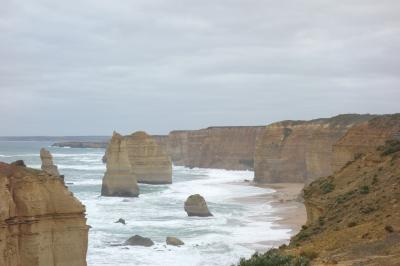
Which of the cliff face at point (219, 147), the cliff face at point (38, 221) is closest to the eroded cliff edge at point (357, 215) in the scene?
the cliff face at point (38, 221)

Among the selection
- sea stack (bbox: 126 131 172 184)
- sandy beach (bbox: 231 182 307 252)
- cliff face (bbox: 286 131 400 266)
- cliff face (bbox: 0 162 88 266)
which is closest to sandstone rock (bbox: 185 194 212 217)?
sandy beach (bbox: 231 182 307 252)

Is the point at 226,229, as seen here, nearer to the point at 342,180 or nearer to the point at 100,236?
the point at 100,236

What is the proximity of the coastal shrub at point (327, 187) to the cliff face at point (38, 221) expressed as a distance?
32.4ft

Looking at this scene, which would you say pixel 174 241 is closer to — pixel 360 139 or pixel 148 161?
pixel 360 139

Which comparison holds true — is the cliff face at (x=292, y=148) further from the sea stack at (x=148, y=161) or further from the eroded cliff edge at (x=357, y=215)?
the eroded cliff edge at (x=357, y=215)

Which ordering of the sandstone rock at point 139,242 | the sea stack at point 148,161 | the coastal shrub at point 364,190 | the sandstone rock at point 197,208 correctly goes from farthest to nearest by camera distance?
the sea stack at point 148,161 < the sandstone rock at point 197,208 < the sandstone rock at point 139,242 < the coastal shrub at point 364,190

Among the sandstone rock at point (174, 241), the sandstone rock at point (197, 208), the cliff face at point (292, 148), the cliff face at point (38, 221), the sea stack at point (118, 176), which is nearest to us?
the cliff face at point (38, 221)

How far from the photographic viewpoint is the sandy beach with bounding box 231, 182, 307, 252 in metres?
34.5

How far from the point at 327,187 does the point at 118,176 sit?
39.3 metres

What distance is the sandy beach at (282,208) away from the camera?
34.5 metres

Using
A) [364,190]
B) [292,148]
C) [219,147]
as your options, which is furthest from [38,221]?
[219,147]

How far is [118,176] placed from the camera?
6034 cm

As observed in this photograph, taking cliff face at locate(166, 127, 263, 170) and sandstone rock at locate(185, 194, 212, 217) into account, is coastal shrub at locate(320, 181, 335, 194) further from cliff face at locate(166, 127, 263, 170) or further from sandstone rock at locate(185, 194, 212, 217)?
cliff face at locate(166, 127, 263, 170)

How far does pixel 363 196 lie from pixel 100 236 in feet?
65.7
